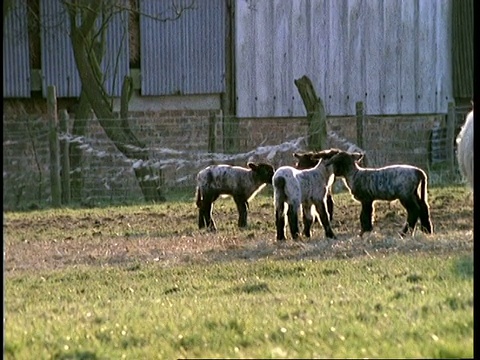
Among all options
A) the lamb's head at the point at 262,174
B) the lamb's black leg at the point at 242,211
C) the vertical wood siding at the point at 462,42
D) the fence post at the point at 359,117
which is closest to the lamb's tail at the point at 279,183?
the lamb's black leg at the point at 242,211

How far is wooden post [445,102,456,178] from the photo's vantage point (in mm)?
14648

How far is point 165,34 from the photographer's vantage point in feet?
49.8

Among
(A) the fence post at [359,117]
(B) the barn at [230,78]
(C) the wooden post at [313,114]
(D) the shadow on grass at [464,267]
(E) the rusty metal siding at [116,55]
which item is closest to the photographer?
(D) the shadow on grass at [464,267]

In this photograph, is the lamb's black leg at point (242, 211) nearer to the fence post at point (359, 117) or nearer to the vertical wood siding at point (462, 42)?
the fence post at point (359, 117)

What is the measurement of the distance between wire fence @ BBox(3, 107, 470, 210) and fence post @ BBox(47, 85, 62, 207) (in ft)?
0.26

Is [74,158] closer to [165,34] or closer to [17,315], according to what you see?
[165,34]

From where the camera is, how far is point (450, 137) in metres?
15.1

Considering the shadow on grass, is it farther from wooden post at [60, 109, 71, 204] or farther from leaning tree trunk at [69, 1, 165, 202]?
leaning tree trunk at [69, 1, 165, 202]

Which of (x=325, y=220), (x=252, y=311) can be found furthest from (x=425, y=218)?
(x=252, y=311)

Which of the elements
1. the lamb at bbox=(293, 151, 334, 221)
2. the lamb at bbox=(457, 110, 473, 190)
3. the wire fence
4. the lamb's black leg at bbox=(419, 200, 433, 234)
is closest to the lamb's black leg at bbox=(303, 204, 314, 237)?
the lamb at bbox=(293, 151, 334, 221)

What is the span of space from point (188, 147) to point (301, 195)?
528 centimetres

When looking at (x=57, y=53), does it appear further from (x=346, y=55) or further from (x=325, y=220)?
(x=325, y=220)

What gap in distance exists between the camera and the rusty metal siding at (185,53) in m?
15.1

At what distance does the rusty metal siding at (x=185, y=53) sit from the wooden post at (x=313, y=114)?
57.0 inches
